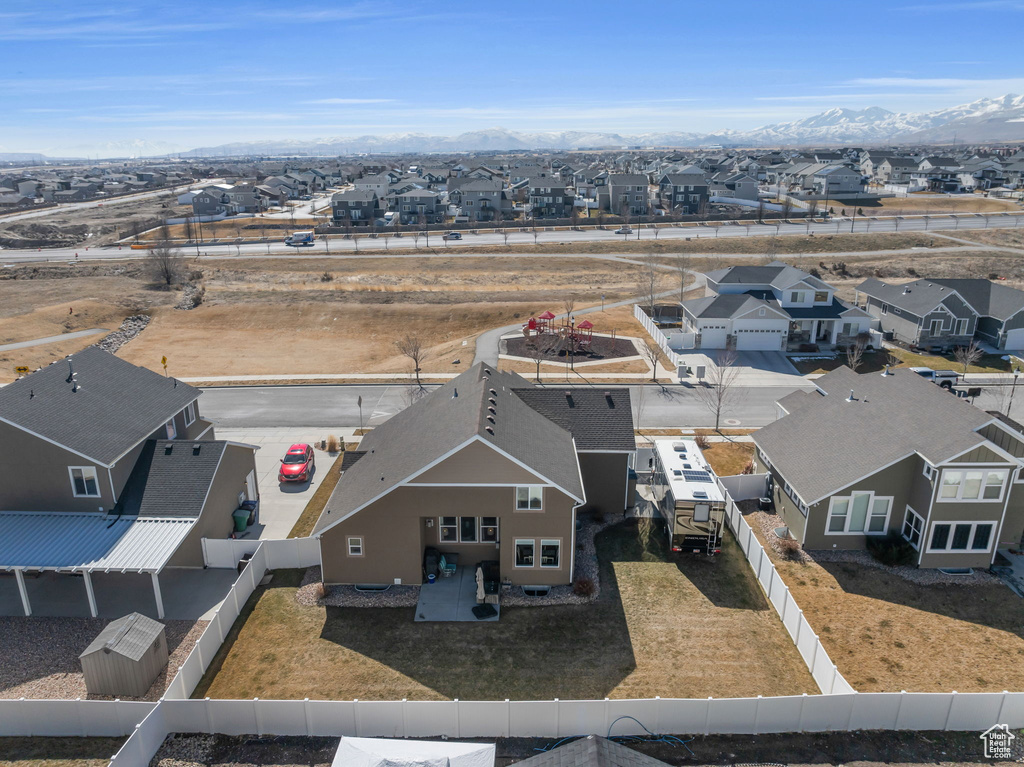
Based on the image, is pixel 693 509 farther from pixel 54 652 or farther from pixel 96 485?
pixel 96 485

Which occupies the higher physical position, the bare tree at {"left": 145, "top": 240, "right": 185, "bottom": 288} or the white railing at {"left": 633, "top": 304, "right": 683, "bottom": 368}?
the bare tree at {"left": 145, "top": 240, "right": 185, "bottom": 288}

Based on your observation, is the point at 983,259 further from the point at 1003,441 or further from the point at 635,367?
the point at 1003,441

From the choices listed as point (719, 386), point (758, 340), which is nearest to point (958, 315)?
point (758, 340)

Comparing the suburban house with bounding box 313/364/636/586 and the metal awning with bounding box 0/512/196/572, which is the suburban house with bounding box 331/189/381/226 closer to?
the metal awning with bounding box 0/512/196/572

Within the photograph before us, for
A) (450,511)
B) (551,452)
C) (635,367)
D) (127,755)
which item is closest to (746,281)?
(635,367)

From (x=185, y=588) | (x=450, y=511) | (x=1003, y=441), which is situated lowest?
(x=185, y=588)

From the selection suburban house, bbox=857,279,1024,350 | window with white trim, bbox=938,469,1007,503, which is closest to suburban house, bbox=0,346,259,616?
window with white trim, bbox=938,469,1007,503
